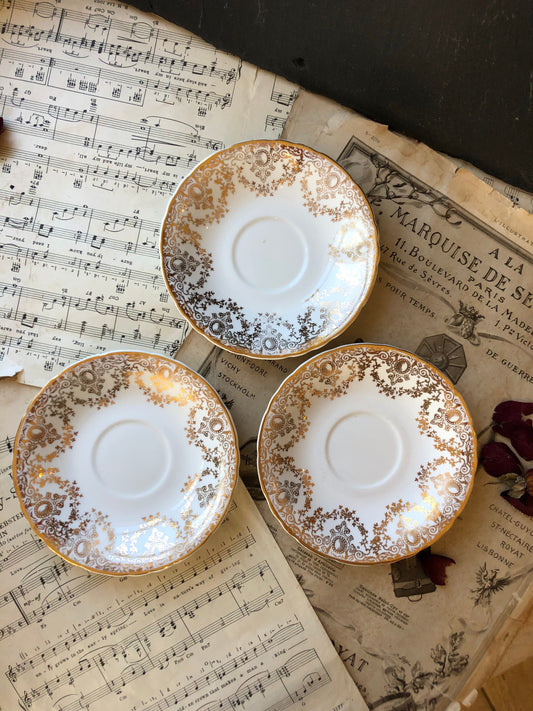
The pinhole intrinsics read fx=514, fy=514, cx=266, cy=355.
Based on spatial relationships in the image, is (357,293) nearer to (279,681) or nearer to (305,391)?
(305,391)

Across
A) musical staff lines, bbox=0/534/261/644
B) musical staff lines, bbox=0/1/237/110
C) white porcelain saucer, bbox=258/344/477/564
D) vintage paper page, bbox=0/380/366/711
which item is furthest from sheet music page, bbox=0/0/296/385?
musical staff lines, bbox=0/534/261/644

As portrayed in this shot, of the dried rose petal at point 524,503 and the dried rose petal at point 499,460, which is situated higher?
the dried rose petal at point 499,460

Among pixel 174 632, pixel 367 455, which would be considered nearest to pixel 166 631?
pixel 174 632

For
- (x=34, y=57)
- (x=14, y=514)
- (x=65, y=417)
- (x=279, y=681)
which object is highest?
(x=34, y=57)

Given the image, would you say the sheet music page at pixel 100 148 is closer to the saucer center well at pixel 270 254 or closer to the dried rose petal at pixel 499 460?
the saucer center well at pixel 270 254

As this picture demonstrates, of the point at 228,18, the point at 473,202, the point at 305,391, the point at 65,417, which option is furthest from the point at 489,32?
the point at 65,417

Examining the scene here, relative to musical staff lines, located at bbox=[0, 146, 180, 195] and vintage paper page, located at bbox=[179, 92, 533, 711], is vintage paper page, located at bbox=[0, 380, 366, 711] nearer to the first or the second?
vintage paper page, located at bbox=[179, 92, 533, 711]

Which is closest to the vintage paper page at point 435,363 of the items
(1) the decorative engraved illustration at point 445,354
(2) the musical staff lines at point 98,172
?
(1) the decorative engraved illustration at point 445,354
